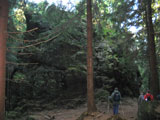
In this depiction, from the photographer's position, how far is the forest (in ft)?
38.5

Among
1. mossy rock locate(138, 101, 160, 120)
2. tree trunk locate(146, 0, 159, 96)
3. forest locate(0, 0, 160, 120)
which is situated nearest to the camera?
mossy rock locate(138, 101, 160, 120)

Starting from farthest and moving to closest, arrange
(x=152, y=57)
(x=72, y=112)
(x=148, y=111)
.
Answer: (x=72, y=112) < (x=152, y=57) < (x=148, y=111)

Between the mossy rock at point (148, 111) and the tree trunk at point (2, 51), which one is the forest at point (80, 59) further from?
the tree trunk at point (2, 51)

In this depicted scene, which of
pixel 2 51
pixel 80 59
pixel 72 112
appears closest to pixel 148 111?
pixel 2 51

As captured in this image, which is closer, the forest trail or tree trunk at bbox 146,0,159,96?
tree trunk at bbox 146,0,159,96

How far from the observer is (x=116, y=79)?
21.3 meters

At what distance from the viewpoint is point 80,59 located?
1725 centimetres

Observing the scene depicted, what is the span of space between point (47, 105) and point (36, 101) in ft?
4.95

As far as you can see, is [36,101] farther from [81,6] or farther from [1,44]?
[1,44]

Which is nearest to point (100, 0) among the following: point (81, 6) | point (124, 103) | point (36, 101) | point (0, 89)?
point (81, 6)

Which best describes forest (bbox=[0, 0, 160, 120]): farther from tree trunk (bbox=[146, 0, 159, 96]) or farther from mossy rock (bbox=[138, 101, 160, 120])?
mossy rock (bbox=[138, 101, 160, 120])

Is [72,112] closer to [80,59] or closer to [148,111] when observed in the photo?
[80,59]

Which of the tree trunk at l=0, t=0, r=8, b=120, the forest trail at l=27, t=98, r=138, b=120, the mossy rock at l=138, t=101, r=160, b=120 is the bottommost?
the forest trail at l=27, t=98, r=138, b=120

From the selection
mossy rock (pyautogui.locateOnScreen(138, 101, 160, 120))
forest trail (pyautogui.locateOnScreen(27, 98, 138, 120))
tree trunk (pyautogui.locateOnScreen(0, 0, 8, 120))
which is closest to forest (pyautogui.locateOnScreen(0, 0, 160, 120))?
forest trail (pyautogui.locateOnScreen(27, 98, 138, 120))
